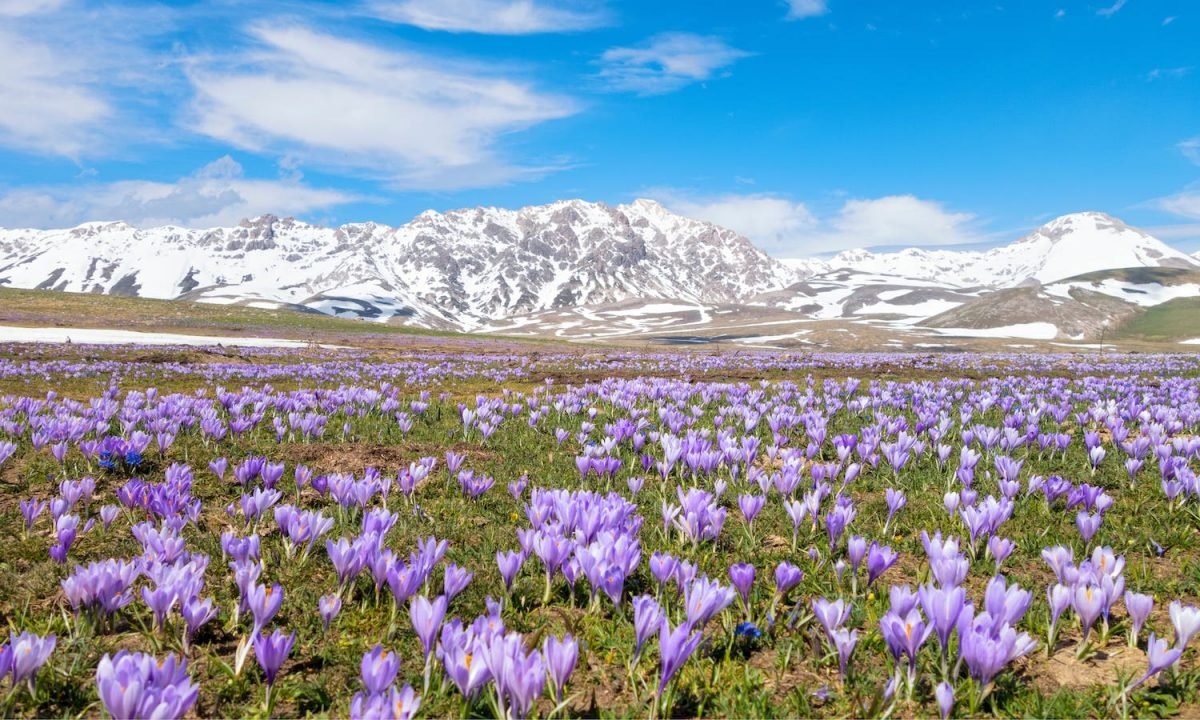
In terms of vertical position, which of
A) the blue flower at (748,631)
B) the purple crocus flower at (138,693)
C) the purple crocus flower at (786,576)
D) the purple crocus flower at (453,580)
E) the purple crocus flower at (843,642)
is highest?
the purple crocus flower at (138,693)

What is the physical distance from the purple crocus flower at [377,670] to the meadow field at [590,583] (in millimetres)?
12

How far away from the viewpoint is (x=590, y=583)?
3.58 meters

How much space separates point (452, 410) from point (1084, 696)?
33.2ft

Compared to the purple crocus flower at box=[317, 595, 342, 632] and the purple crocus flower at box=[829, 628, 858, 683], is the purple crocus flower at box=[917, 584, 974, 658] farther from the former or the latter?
the purple crocus flower at box=[317, 595, 342, 632]

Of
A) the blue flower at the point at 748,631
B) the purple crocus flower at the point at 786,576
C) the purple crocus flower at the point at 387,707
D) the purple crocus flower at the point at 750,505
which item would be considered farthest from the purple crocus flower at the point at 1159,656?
the purple crocus flower at the point at 387,707

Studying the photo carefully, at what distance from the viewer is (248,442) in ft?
25.8

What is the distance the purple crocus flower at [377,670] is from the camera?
2125 millimetres

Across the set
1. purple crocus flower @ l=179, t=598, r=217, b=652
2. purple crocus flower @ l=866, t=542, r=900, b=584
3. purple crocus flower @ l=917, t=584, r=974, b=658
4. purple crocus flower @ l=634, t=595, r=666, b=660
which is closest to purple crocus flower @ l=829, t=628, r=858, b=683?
purple crocus flower @ l=917, t=584, r=974, b=658

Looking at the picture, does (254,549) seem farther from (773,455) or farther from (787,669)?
(773,455)

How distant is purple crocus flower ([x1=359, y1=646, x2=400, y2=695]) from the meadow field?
12mm

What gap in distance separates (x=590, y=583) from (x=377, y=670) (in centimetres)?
159

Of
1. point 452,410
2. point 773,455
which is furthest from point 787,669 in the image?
point 452,410

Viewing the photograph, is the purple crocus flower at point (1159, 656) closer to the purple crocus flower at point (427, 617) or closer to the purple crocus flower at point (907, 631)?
the purple crocus flower at point (907, 631)

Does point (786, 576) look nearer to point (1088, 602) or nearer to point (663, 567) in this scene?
point (663, 567)
